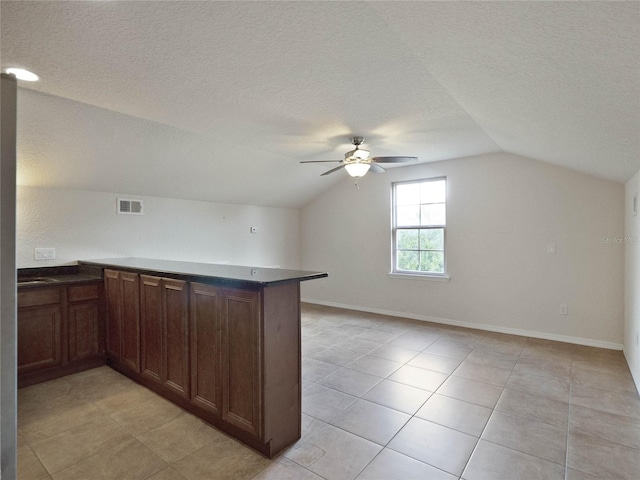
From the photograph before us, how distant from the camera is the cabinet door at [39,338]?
9.32ft

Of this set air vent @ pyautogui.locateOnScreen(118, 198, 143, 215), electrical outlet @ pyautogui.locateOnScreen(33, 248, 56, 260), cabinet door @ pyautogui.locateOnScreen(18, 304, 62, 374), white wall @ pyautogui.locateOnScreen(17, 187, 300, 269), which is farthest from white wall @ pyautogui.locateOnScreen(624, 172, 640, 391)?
electrical outlet @ pyautogui.locateOnScreen(33, 248, 56, 260)

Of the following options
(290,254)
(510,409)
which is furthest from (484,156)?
(290,254)

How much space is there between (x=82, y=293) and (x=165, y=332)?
4.19ft

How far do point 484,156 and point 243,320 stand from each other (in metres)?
3.99

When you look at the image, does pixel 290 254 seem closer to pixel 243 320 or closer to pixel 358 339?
pixel 358 339

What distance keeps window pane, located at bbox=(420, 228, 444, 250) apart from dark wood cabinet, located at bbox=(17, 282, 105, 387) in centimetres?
424

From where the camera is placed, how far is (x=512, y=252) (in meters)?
4.28

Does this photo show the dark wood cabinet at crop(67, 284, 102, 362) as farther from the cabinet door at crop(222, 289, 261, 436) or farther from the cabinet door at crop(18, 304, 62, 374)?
the cabinet door at crop(222, 289, 261, 436)

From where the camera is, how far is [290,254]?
6492mm

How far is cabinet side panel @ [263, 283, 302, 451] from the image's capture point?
194 cm

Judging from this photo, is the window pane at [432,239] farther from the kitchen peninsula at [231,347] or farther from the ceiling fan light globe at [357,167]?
the kitchen peninsula at [231,347]

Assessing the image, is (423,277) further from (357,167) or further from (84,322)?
(84,322)

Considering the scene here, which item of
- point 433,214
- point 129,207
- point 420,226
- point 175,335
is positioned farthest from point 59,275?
point 433,214

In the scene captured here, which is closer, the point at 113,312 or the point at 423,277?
the point at 113,312
